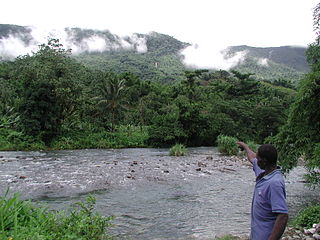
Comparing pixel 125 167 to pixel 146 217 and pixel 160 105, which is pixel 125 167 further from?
pixel 160 105

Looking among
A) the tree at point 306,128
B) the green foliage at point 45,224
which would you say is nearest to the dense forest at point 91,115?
the tree at point 306,128

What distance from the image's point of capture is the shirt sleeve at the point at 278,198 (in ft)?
10.1

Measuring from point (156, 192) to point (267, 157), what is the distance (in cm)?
1051

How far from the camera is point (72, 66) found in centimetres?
3812

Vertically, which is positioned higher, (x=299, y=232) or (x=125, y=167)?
(x=299, y=232)

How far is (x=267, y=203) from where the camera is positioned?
10.6 feet

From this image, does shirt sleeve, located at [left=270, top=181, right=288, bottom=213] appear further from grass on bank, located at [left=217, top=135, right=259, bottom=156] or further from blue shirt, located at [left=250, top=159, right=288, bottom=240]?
grass on bank, located at [left=217, top=135, right=259, bottom=156]

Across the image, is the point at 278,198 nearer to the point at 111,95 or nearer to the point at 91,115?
the point at 111,95

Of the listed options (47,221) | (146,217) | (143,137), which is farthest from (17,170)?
(143,137)

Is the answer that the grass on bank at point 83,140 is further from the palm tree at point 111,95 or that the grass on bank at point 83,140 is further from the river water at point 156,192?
the river water at point 156,192

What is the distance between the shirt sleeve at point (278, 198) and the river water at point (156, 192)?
5.19 m

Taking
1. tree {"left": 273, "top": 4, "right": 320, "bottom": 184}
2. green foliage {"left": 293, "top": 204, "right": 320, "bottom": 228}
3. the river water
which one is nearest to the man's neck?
the river water

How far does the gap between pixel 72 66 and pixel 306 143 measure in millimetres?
32788

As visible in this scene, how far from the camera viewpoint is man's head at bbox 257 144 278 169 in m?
3.35
